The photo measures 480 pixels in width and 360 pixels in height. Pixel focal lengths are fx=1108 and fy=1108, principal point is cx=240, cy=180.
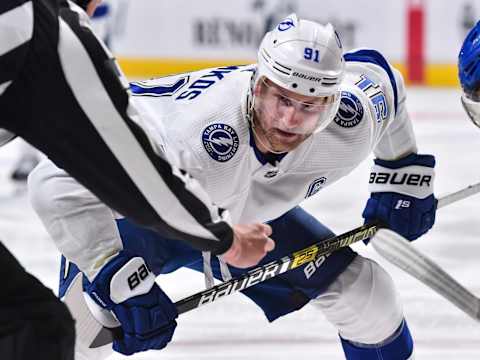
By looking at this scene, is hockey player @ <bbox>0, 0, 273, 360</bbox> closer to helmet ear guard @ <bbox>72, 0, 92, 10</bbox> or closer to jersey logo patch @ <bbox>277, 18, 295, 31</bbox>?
helmet ear guard @ <bbox>72, 0, 92, 10</bbox>

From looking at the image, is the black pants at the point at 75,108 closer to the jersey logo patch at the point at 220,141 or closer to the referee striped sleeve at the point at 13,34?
the referee striped sleeve at the point at 13,34

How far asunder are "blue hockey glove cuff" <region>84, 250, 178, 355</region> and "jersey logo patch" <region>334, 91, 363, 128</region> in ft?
2.05

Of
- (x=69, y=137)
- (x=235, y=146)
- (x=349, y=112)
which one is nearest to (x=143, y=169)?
(x=69, y=137)

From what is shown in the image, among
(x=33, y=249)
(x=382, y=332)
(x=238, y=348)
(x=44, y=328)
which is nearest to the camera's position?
(x=44, y=328)

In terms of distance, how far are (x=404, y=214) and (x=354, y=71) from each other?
385 millimetres

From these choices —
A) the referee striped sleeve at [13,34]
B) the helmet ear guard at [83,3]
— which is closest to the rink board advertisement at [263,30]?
the helmet ear guard at [83,3]

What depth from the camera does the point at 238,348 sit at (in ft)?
9.93

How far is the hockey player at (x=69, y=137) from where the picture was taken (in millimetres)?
A: 1506

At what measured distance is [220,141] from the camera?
2365 mm

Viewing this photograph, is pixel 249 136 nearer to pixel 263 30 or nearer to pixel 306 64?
pixel 306 64

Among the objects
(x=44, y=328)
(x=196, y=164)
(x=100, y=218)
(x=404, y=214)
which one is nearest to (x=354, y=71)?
(x=404, y=214)

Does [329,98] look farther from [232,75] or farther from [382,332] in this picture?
[382,332]

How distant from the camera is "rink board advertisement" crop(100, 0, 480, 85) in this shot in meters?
7.05

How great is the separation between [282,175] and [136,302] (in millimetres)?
524
